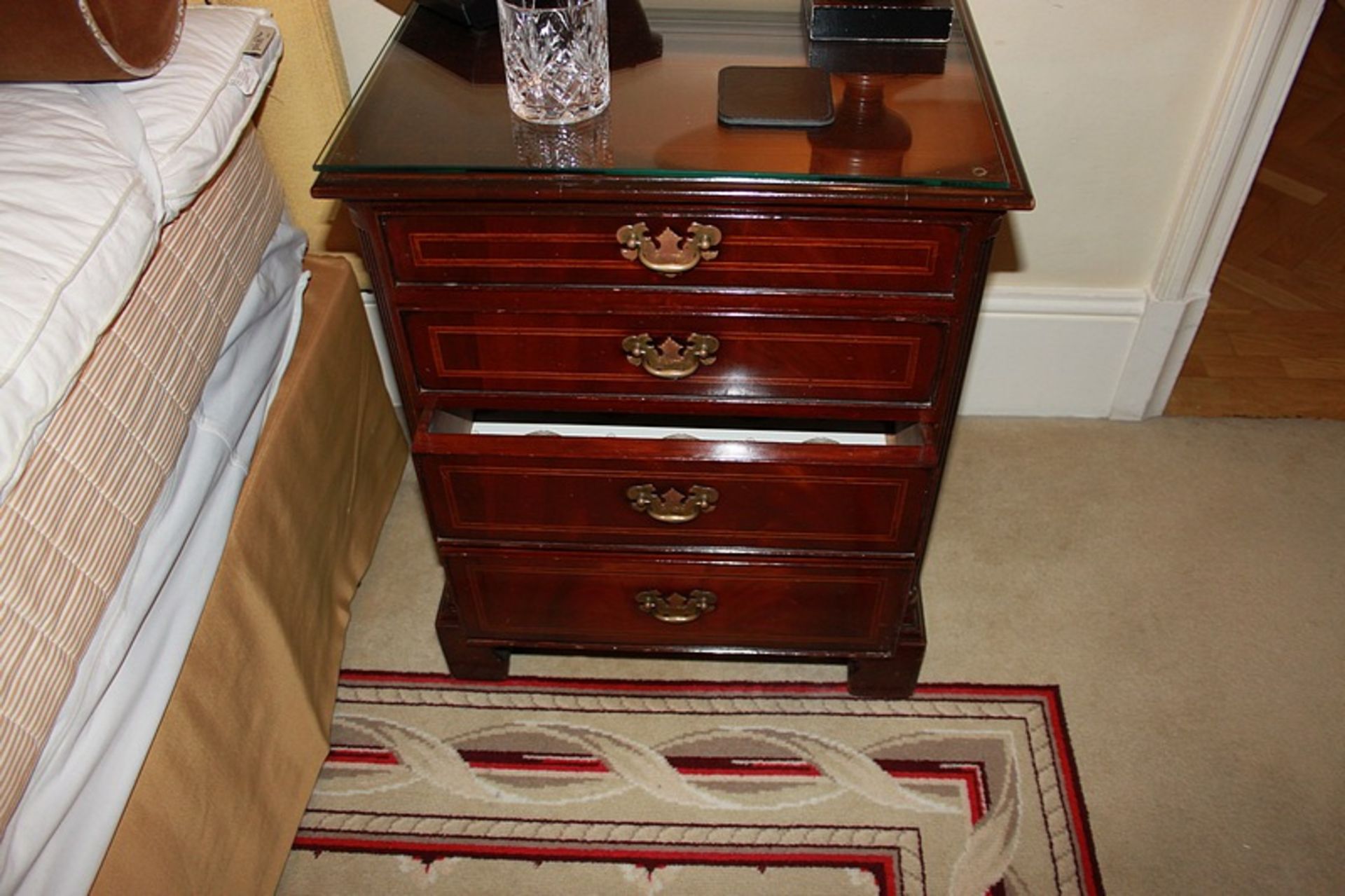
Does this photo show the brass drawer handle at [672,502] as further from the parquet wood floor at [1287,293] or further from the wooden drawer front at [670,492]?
the parquet wood floor at [1287,293]

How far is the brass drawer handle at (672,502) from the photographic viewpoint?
105cm

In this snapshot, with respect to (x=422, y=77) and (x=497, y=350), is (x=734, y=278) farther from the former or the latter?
(x=422, y=77)

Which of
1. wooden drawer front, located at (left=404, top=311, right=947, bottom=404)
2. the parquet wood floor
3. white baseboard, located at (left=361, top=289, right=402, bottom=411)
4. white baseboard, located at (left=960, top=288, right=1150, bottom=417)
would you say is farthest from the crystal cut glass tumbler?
the parquet wood floor

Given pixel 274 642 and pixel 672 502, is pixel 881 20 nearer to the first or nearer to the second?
pixel 672 502

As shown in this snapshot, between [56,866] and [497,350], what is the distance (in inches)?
20.5

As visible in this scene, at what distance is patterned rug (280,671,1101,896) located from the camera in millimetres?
1129

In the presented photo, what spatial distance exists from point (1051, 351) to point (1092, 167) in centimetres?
28

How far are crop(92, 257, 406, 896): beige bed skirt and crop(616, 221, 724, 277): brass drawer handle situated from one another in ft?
1.52

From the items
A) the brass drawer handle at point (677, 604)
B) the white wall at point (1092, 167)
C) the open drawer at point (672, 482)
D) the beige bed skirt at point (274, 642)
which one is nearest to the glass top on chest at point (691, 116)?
the white wall at point (1092, 167)

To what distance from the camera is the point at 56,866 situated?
790 mm

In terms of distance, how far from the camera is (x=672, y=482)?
104 centimetres

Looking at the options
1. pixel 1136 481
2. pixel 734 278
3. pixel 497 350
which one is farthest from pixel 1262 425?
pixel 497 350

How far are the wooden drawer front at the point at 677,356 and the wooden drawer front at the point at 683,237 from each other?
0.13 ft

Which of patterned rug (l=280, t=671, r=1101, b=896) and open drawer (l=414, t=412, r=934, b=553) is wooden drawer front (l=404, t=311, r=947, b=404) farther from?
patterned rug (l=280, t=671, r=1101, b=896)
